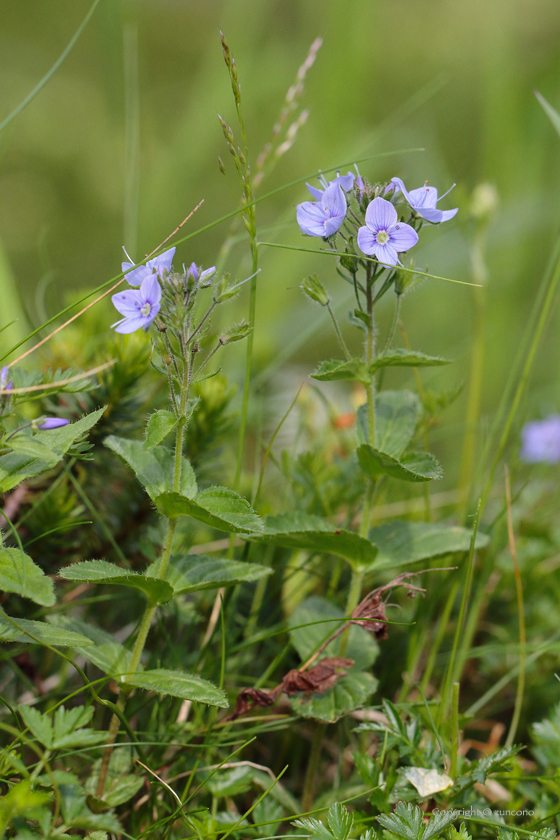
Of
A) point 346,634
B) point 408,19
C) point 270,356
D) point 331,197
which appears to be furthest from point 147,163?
point 346,634

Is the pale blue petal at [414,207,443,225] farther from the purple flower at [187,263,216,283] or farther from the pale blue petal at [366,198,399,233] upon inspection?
the purple flower at [187,263,216,283]

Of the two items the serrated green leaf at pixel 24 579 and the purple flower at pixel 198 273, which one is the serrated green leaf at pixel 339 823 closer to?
the serrated green leaf at pixel 24 579

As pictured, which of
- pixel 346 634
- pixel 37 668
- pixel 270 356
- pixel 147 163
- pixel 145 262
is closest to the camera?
pixel 145 262

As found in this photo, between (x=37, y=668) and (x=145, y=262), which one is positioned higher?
(x=145, y=262)

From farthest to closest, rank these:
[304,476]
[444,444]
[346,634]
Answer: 1. [444,444]
2. [304,476]
3. [346,634]

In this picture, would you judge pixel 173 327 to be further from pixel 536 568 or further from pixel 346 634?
pixel 536 568

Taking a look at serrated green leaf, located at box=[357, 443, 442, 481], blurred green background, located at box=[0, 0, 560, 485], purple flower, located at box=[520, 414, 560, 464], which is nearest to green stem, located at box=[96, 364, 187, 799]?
serrated green leaf, located at box=[357, 443, 442, 481]

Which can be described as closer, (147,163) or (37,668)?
(37,668)

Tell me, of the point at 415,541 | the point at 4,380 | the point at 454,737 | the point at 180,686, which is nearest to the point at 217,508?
the point at 180,686
